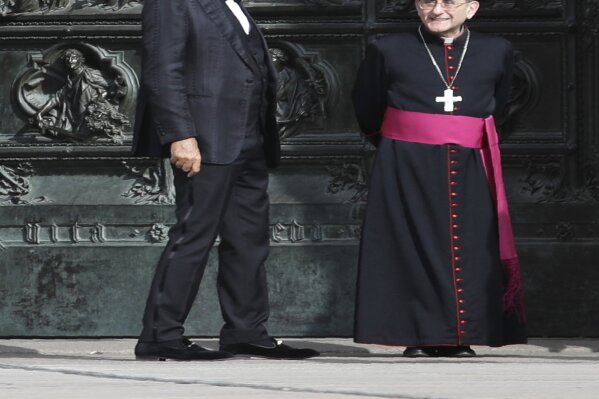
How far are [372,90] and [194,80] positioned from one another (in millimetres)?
838

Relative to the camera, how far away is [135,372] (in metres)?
5.00

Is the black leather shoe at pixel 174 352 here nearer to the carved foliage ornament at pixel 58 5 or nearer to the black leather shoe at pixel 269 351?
the black leather shoe at pixel 269 351

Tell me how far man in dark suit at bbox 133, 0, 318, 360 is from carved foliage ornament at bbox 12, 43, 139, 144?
1.51m

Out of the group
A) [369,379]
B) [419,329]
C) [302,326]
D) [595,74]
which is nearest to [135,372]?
[369,379]

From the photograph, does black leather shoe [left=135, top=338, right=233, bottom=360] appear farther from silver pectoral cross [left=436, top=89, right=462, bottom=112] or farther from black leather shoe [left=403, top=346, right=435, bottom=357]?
silver pectoral cross [left=436, top=89, right=462, bottom=112]

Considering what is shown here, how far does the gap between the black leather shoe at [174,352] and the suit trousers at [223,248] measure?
1.0 inches

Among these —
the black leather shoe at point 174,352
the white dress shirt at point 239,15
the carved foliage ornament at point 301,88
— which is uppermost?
the white dress shirt at point 239,15

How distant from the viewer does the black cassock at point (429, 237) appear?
7188mm

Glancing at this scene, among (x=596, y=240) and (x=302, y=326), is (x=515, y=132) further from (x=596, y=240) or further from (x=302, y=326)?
(x=302, y=326)

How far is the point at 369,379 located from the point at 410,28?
3987mm

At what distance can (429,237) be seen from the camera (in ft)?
23.6

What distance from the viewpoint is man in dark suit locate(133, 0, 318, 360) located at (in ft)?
21.8

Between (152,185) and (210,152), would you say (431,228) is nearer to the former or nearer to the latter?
(210,152)

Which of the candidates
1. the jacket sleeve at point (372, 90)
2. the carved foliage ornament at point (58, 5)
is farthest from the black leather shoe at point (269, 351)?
the carved foliage ornament at point (58, 5)
